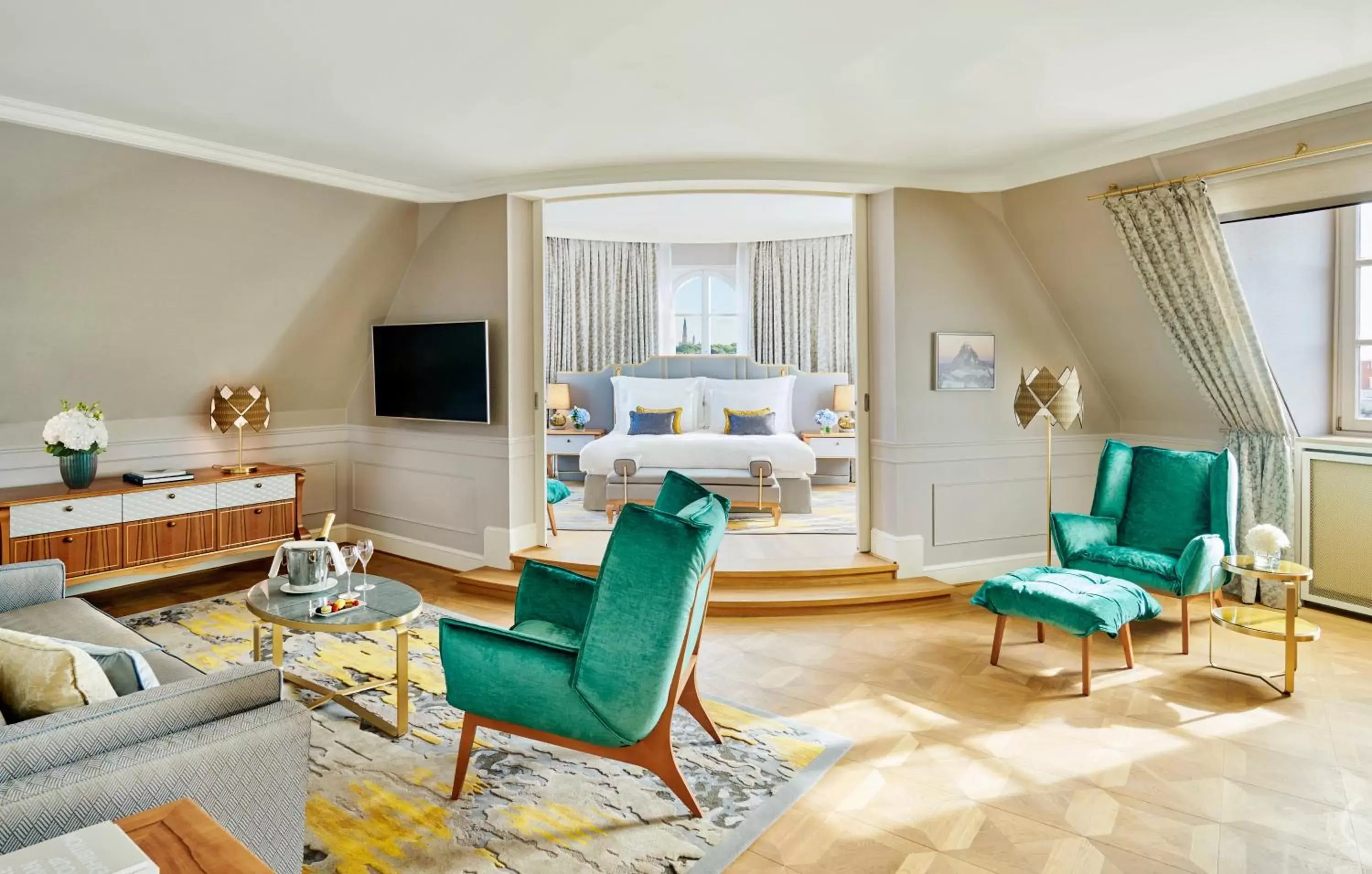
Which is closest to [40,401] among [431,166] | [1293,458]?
[431,166]

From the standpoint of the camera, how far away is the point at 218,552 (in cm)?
482

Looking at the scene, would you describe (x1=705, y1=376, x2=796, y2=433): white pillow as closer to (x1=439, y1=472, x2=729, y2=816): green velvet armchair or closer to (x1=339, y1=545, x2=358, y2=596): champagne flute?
(x1=339, y1=545, x2=358, y2=596): champagne flute

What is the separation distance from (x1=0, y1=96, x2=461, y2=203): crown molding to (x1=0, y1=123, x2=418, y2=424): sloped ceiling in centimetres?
9

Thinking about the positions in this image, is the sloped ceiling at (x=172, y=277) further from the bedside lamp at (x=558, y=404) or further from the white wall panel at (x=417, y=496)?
the bedside lamp at (x=558, y=404)

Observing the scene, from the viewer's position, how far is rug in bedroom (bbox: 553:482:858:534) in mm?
5906

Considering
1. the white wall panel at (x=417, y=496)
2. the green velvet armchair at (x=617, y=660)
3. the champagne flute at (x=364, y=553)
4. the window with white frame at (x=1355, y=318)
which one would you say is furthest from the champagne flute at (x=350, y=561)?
the window with white frame at (x=1355, y=318)

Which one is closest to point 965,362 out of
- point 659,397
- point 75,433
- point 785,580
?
point 785,580

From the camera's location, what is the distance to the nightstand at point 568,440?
8.16 m

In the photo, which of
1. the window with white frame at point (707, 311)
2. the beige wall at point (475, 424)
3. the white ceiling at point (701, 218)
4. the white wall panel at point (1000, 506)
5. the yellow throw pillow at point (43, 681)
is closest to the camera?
the yellow throw pillow at point (43, 681)

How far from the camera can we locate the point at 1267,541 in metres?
3.40

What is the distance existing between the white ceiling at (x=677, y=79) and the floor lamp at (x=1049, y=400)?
A: 1.17 metres

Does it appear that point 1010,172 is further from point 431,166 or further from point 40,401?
point 40,401

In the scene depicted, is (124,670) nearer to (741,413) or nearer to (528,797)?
(528,797)

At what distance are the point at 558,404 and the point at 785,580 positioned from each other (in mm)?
4322
